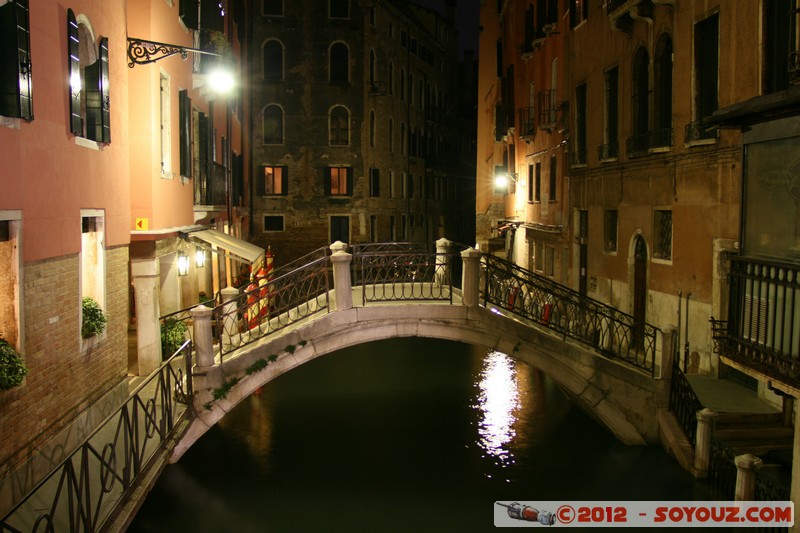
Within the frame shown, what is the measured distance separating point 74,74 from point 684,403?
32.5ft

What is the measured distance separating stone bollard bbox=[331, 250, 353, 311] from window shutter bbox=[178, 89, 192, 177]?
4000 millimetres

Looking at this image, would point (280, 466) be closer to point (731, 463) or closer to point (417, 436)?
point (417, 436)

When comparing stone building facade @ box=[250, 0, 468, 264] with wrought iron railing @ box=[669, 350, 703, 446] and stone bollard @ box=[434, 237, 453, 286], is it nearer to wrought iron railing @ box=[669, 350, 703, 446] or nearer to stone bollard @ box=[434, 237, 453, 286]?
stone bollard @ box=[434, 237, 453, 286]

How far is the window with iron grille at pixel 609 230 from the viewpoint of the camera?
60.5ft

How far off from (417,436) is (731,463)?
5.63m

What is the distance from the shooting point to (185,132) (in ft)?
47.4

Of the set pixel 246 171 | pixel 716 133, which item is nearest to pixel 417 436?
pixel 716 133

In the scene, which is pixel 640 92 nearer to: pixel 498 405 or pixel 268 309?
pixel 498 405

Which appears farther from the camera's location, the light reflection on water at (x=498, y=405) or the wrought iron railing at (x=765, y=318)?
the light reflection on water at (x=498, y=405)

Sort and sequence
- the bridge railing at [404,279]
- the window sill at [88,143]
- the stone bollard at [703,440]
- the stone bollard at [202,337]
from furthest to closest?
the bridge railing at [404,279], the stone bollard at [202,337], the stone bollard at [703,440], the window sill at [88,143]

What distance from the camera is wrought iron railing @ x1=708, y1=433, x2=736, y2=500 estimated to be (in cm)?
1049

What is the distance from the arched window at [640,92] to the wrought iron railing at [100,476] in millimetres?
10907

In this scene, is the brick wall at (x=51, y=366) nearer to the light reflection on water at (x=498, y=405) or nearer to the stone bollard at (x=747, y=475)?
the light reflection on water at (x=498, y=405)

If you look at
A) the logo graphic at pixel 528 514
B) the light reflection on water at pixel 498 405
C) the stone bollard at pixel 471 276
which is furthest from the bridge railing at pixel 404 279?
the logo graphic at pixel 528 514
